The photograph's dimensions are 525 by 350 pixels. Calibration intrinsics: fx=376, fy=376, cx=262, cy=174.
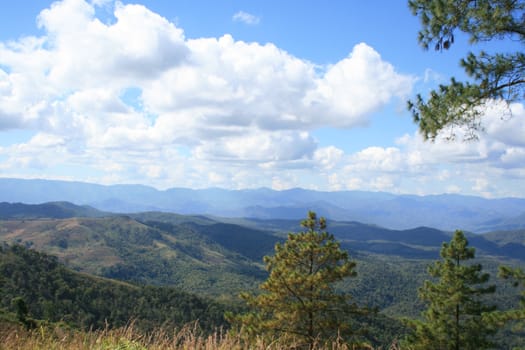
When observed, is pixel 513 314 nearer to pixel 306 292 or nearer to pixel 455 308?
pixel 455 308

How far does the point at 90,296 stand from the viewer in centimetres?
12200

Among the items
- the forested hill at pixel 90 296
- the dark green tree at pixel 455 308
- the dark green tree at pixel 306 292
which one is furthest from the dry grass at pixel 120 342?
the forested hill at pixel 90 296

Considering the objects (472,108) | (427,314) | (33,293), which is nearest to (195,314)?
(33,293)

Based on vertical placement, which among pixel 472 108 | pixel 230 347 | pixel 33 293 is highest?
pixel 472 108

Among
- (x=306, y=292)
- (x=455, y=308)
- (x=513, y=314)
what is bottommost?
(x=455, y=308)

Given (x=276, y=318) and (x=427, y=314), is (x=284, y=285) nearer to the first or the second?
(x=276, y=318)

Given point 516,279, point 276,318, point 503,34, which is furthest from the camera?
point 276,318

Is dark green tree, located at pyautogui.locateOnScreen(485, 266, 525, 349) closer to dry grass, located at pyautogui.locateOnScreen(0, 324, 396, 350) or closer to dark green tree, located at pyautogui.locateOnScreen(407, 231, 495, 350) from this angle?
dark green tree, located at pyautogui.locateOnScreen(407, 231, 495, 350)

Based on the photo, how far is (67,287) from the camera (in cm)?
11981

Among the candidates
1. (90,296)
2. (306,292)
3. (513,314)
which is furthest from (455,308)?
(90,296)

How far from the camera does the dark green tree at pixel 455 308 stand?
1947 centimetres

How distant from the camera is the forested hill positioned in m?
109

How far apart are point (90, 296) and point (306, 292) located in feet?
408

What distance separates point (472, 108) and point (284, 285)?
1103cm
